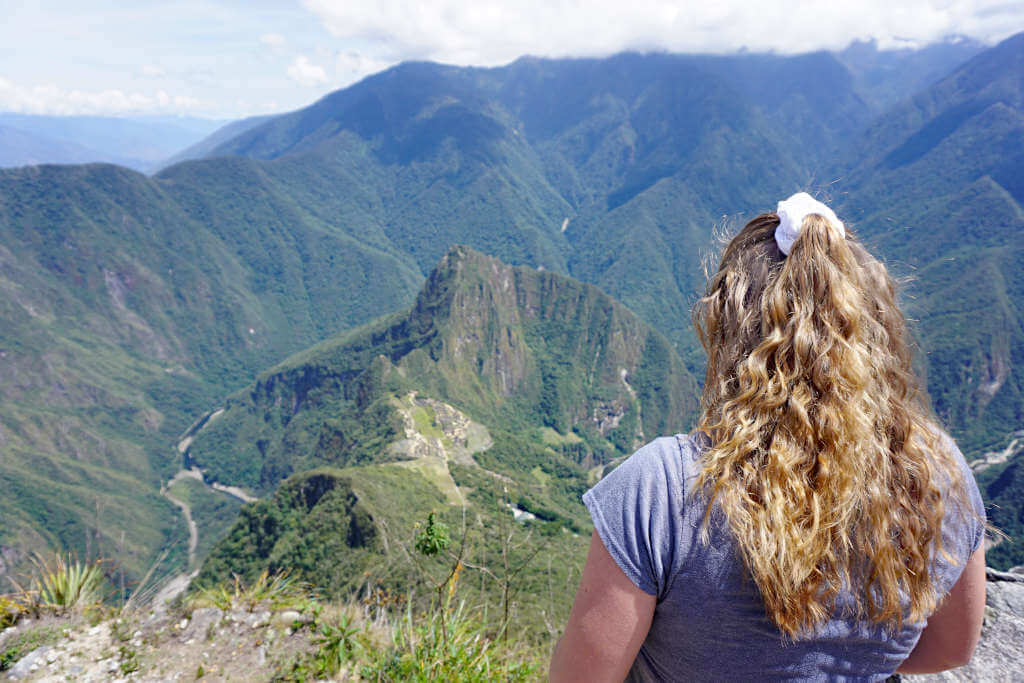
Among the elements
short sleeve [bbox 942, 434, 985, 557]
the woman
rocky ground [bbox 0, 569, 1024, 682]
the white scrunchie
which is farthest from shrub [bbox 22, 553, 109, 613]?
short sleeve [bbox 942, 434, 985, 557]

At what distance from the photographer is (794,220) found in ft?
7.19

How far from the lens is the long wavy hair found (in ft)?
6.02

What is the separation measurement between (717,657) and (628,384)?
154m

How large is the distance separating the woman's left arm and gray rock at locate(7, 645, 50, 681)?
19.7 ft

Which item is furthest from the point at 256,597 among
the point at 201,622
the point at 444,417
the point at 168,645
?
the point at 444,417

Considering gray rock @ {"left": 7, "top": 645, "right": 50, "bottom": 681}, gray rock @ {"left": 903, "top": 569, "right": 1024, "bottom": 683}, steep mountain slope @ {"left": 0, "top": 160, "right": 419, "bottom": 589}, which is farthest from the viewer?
steep mountain slope @ {"left": 0, "top": 160, "right": 419, "bottom": 589}

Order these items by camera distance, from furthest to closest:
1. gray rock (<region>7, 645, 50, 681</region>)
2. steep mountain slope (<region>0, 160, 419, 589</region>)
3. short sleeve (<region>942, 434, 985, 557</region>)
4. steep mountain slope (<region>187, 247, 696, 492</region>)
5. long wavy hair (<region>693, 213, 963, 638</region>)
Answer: steep mountain slope (<region>187, 247, 696, 492</region>)
steep mountain slope (<region>0, 160, 419, 589</region>)
gray rock (<region>7, 645, 50, 681</region>)
short sleeve (<region>942, 434, 985, 557</region>)
long wavy hair (<region>693, 213, 963, 638</region>)

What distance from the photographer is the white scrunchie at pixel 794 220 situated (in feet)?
7.19

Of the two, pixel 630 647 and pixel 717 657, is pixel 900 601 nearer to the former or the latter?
pixel 717 657

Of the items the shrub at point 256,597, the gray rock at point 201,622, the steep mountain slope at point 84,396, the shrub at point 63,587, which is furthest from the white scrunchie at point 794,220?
the steep mountain slope at point 84,396

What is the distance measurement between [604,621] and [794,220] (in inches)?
67.8

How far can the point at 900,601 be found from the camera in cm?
197

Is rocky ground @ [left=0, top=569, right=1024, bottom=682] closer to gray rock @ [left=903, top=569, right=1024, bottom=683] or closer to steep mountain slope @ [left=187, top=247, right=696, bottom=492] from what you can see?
gray rock @ [left=903, top=569, right=1024, bottom=683]

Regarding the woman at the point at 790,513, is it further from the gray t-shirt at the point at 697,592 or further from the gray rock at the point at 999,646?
the gray rock at the point at 999,646
